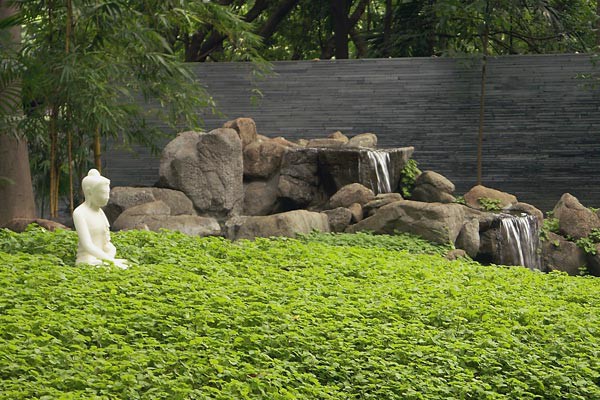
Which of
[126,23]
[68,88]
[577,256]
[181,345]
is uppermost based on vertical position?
[126,23]

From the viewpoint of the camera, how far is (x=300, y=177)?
13320 mm

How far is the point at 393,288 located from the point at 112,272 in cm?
214

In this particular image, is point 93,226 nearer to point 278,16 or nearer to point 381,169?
point 381,169

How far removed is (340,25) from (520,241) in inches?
321

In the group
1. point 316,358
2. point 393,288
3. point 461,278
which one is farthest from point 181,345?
point 461,278

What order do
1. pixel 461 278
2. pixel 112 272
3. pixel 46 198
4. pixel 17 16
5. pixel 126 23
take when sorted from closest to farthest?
pixel 112 272 → pixel 461 278 → pixel 17 16 → pixel 126 23 → pixel 46 198

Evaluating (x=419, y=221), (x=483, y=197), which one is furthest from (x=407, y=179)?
(x=419, y=221)

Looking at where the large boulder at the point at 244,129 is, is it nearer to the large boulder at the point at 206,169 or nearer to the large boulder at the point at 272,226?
the large boulder at the point at 206,169

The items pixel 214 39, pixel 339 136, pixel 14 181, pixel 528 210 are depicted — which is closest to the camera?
pixel 14 181

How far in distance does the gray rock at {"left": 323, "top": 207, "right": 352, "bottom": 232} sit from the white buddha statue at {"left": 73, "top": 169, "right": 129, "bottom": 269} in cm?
441

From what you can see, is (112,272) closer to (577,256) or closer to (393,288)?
(393,288)

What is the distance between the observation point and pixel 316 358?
5.50 meters

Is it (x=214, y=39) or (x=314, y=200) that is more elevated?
(x=214, y=39)

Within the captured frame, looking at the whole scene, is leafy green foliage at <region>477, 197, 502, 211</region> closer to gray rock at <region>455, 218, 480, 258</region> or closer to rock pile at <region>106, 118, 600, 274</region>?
rock pile at <region>106, 118, 600, 274</region>
